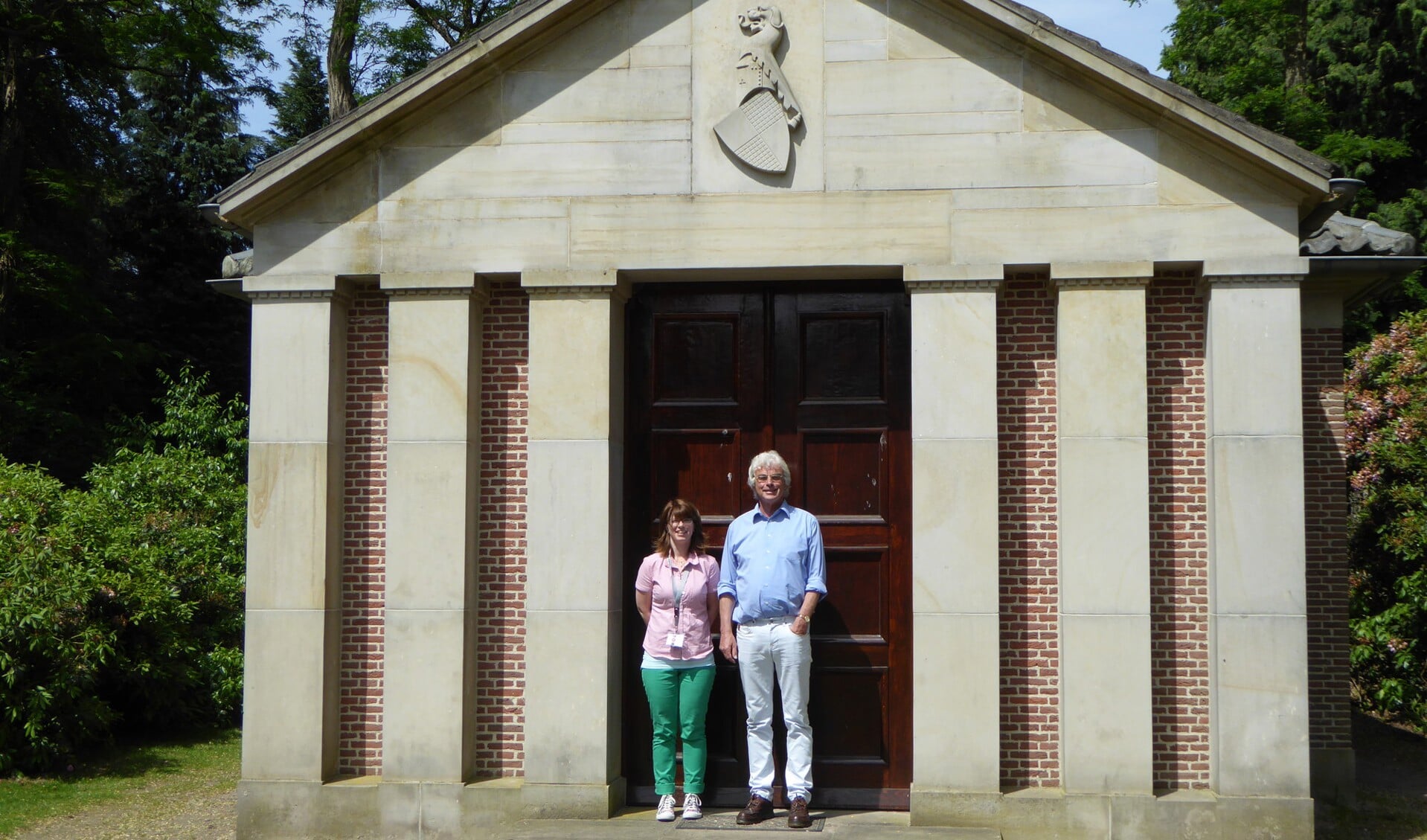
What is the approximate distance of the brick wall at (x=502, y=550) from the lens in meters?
8.61

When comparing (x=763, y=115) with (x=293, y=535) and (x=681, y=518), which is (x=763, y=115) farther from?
(x=293, y=535)

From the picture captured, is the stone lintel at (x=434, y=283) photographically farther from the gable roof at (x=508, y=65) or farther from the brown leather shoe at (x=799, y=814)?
the brown leather shoe at (x=799, y=814)

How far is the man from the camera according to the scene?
788cm

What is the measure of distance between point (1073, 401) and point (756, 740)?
2.92 meters

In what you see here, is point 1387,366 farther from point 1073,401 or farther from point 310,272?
point 310,272

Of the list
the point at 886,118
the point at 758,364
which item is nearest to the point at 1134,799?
the point at 758,364

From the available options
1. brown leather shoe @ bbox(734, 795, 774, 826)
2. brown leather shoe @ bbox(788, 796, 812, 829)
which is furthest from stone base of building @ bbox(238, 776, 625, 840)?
brown leather shoe @ bbox(788, 796, 812, 829)

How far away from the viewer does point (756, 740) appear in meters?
7.95

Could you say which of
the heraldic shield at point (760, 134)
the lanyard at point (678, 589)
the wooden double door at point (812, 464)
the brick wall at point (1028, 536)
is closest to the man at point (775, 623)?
the lanyard at point (678, 589)

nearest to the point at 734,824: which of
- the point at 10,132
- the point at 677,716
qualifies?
the point at 677,716

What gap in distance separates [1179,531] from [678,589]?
10.6 ft

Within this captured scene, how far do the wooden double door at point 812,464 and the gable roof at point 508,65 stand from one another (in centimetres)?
184

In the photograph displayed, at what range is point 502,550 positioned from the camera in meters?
8.67

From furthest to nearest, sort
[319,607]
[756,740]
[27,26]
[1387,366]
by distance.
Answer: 1. [27,26]
2. [1387,366]
3. [319,607]
4. [756,740]
